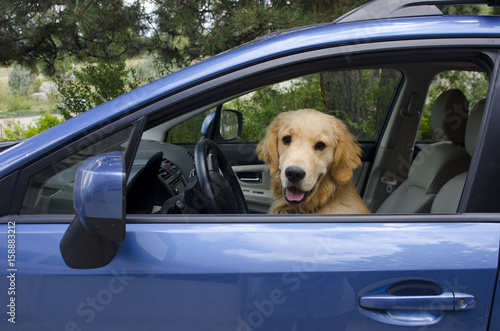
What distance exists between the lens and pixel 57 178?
1.51m

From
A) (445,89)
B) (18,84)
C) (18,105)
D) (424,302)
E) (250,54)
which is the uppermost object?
(250,54)

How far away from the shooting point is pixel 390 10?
5.53 feet

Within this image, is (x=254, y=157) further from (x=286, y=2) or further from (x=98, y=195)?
(x=98, y=195)

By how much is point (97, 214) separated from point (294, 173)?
1195 mm

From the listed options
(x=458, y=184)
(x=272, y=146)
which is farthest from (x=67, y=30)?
(x=458, y=184)

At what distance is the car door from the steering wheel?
1.84ft

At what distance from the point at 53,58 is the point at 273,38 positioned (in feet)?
18.6

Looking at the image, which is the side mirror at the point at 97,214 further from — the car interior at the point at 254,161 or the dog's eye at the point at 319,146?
the dog's eye at the point at 319,146

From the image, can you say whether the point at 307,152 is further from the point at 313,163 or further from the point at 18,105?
the point at 18,105

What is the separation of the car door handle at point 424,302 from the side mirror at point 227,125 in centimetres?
→ 239

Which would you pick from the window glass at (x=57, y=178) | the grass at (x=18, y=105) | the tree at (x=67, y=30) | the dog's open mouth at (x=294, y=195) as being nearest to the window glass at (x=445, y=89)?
the tree at (x=67, y=30)

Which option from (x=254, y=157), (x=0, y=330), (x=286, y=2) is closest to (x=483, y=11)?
(x=286, y=2)

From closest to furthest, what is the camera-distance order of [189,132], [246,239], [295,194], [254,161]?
[246,239]
[295,194]
[254,161]
[189,132]

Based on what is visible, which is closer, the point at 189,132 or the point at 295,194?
the point at 295,194
